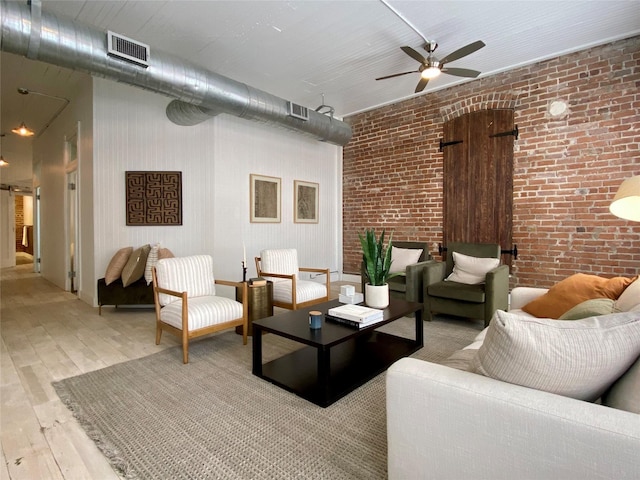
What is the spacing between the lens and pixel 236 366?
2.54 m

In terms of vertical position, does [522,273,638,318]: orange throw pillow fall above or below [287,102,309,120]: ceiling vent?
below

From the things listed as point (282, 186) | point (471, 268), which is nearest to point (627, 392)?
point (471, 268)

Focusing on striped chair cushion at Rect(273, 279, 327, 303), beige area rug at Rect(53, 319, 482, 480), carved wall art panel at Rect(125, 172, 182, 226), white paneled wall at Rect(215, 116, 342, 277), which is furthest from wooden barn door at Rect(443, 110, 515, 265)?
carved wall art panel at Rect(125, 172, 182, 226)

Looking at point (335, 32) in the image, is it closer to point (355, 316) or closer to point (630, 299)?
point (355, 316)

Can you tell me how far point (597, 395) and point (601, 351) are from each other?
185mm

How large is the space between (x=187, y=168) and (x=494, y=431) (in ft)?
15.2

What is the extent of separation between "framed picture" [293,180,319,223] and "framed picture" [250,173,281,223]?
1.31 feet

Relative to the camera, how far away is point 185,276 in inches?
122

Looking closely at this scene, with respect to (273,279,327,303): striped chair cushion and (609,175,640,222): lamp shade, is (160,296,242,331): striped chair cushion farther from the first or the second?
(609,175,640,222): lamp shade

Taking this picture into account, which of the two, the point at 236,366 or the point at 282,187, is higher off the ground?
the point at 282,187

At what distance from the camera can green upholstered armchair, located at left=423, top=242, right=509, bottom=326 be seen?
333 cm

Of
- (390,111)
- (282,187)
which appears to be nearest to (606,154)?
(390,111)

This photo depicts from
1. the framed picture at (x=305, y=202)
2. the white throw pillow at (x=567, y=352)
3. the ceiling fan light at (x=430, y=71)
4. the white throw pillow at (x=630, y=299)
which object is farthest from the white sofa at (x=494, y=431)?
the framed picture at (x=305, y=202)

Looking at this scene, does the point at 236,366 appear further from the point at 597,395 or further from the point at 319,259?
the point at 319,259
